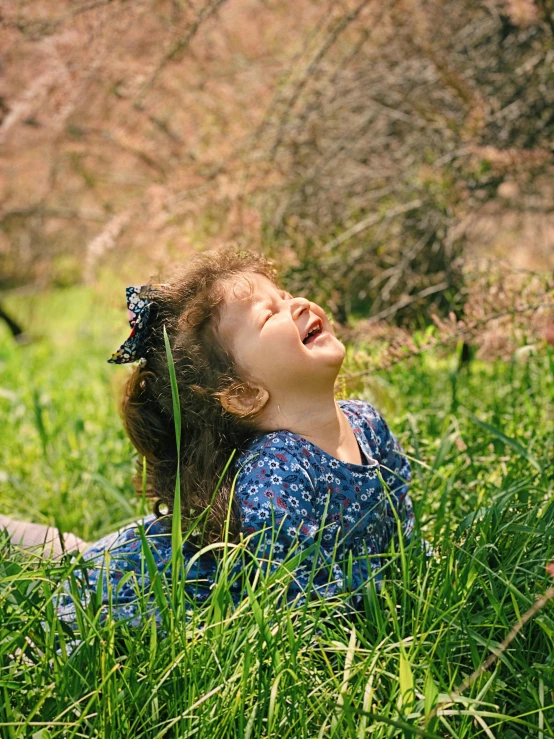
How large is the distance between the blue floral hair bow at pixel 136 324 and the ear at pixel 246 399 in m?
0.26

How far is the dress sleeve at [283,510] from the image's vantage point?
4.88 feet

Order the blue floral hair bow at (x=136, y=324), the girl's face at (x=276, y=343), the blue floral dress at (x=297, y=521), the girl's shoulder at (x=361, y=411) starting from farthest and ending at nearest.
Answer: the girl's shoulder at (x=361, y=411) → the blue floral hair bow at (x=136, y=324) → the girl's face at (x=276, y=343) → the blue floral dress at (x=297, y=521)

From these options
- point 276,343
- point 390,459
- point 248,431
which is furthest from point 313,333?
point 390,459

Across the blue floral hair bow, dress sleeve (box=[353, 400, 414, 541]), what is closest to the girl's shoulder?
dress sleeve (box=[353, 400, 414, 541])

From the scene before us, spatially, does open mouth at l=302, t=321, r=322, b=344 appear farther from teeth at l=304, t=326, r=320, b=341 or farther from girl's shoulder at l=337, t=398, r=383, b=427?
girl's shoulder at l=337, t=398, r=383, b=427

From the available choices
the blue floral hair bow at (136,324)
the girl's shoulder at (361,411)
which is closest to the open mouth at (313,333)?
the girl's shoulder at (361,411)

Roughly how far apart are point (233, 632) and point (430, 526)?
0.69 meters

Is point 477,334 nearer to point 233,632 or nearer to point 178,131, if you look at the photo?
point 233,632

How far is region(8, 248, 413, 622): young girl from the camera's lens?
155 centimetres

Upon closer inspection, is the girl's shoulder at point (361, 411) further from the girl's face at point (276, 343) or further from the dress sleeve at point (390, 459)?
the girl's face at point (276, 343)

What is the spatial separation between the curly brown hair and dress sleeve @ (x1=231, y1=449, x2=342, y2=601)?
45 millimetres

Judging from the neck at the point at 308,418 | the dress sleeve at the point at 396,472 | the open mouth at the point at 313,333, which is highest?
the open mouth at the point at 313,333

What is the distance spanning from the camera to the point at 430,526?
180 centimetres

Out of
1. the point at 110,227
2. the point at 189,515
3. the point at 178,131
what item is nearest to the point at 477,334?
the point at 189,515
